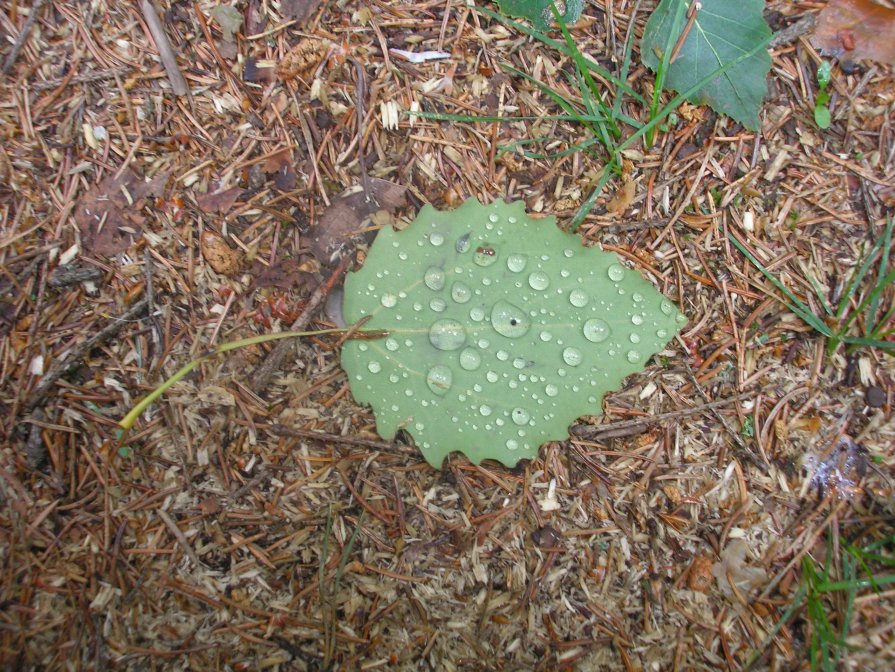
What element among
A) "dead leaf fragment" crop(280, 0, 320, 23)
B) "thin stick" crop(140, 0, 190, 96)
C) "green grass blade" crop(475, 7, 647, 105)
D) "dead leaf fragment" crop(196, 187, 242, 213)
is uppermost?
"green grass blade" crop(475, 7, 647, 105)

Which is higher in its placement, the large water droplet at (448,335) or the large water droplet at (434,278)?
the large water droplet at (434,278)

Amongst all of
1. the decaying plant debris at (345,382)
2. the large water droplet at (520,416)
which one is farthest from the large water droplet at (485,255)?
the large water droplet at (520,416)

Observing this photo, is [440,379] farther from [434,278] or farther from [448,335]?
[434,278]

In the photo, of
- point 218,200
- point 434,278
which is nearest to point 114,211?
point 218,200

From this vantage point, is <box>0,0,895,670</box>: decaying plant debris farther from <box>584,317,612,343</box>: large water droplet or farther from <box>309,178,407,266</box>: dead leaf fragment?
<box>584,317,612,343</box>: large water droplet

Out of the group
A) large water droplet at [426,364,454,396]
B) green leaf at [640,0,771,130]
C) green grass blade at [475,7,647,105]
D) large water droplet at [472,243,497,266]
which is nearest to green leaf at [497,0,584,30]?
green grass blade at [475,7,647,105]

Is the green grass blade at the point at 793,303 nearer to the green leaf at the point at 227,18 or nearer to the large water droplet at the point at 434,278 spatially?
the large water droplet at the point at 434,278
